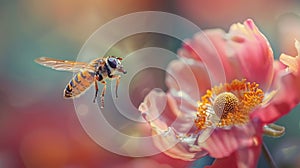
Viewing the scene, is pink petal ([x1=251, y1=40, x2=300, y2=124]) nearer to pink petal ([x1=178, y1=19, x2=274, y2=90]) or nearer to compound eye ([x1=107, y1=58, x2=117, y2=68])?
pink petal ([x1=178, y1=19, x2=274, y2=90])

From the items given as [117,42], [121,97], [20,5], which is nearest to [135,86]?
[121,97]

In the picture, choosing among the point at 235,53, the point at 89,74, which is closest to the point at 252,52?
the point at 235,53

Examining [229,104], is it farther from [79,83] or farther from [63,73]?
[63,73]

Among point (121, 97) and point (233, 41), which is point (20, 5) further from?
point (233, 41)

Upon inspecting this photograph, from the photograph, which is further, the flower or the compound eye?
the compound eye

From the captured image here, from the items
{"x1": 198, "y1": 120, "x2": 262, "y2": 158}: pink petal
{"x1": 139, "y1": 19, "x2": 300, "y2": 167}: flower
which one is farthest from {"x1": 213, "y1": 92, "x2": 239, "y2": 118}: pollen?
{"x1": 198, "y1": 120, "x2": 262, "y2": 158}: pink petal

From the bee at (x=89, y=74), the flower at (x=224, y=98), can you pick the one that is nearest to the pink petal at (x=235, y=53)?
the flower at (x=224, y=98)

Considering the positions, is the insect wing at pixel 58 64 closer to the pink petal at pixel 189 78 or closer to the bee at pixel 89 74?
the bee at pixel 89 74
